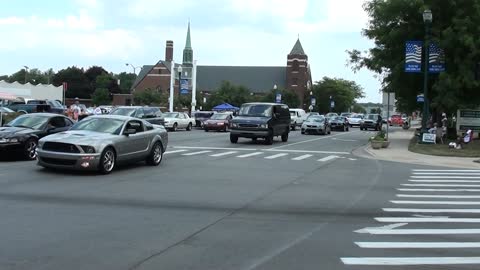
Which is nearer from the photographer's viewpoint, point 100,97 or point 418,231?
point 418,231

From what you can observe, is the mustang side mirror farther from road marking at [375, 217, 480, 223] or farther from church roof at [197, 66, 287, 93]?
church roof at [197, 66, 287, 93]

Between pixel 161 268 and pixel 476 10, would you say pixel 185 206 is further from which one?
pixel 476 10

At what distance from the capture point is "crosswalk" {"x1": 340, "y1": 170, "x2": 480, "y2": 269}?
6.65m

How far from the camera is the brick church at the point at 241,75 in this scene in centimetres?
14912

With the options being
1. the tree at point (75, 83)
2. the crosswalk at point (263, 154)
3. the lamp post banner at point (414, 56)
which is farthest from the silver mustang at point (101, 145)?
the tree at point (75, 83)

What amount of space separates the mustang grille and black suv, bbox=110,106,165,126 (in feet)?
60.8

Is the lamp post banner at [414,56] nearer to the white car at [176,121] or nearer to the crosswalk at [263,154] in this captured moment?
the crosswalk at [263,154]

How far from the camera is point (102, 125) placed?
15297mm

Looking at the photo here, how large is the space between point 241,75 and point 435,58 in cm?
12870

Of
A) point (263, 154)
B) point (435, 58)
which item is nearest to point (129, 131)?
point (263, 154)

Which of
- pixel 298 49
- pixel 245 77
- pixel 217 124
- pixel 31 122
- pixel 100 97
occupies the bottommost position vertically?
pixel 217 124

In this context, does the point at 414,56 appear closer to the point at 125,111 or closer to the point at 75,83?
the point at 125,111

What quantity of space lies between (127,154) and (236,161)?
485cm

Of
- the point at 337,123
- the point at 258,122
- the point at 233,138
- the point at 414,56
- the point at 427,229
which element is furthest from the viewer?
the point at 337,123
